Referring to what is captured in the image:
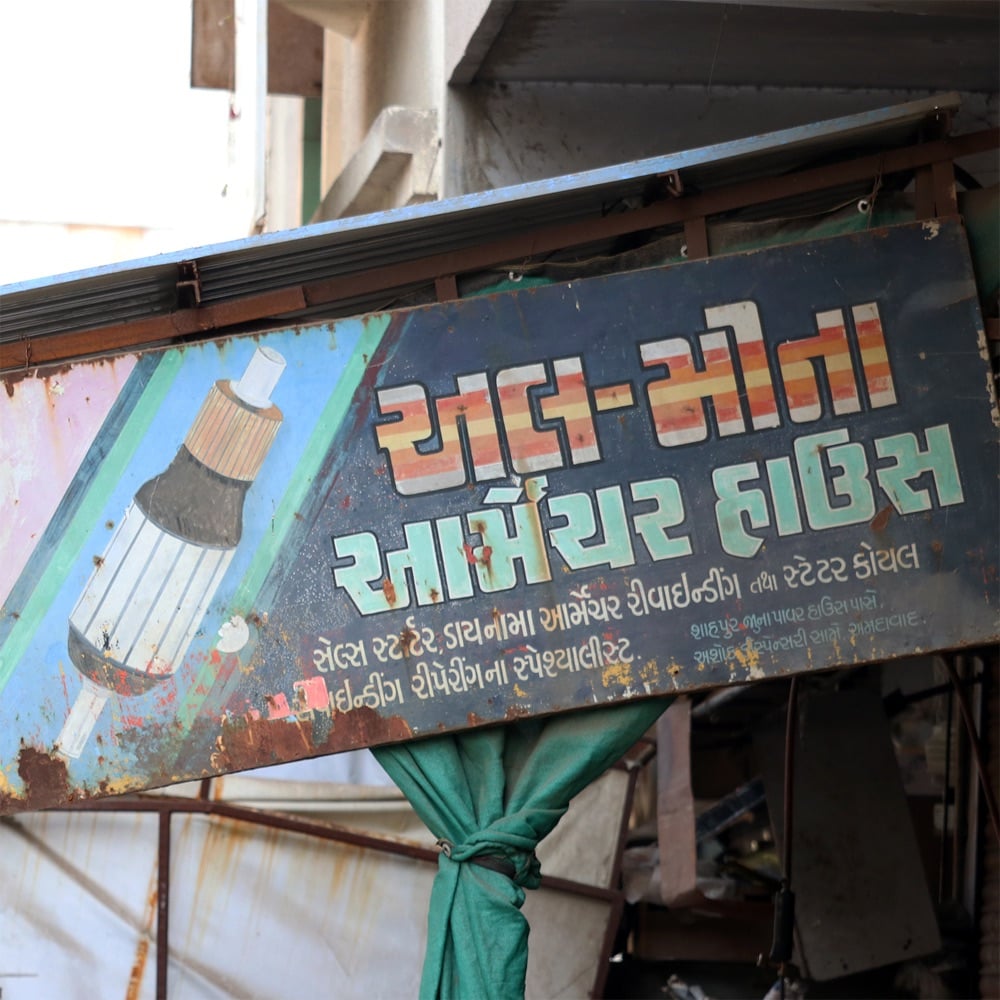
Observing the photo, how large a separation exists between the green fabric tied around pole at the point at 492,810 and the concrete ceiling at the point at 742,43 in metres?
2.38

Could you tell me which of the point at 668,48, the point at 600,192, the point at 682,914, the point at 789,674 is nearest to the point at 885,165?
the point at 600,192

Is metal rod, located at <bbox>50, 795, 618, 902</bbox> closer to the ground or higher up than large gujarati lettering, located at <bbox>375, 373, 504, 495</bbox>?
closer to the ground

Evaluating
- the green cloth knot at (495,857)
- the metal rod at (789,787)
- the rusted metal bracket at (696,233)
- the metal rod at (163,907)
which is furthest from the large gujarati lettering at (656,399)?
the metal rod at (163,907)

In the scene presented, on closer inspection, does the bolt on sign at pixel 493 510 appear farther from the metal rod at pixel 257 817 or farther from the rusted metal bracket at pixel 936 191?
the metal rod at pixel 257 817

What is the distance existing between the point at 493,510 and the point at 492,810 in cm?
83

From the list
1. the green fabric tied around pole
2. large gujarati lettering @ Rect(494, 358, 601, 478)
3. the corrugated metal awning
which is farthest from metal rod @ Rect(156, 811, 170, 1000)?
large gujarati lettering @ Rect(494, 358, 601, 478)

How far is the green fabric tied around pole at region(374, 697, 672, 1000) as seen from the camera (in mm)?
3697

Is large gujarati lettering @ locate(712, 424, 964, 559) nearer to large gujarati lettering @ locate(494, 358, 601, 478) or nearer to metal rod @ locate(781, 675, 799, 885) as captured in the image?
large gujarati lettering @ locate(494, 358, 601, 478)

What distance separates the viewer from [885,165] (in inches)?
165

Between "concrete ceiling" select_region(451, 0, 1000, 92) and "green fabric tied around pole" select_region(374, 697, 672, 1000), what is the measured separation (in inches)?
93.7

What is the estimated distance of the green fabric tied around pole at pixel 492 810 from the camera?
3.70m

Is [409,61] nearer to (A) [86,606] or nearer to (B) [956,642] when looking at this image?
(A) [86,606]

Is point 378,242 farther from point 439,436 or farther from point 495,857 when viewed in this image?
point 495,857

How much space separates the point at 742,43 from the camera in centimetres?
504
